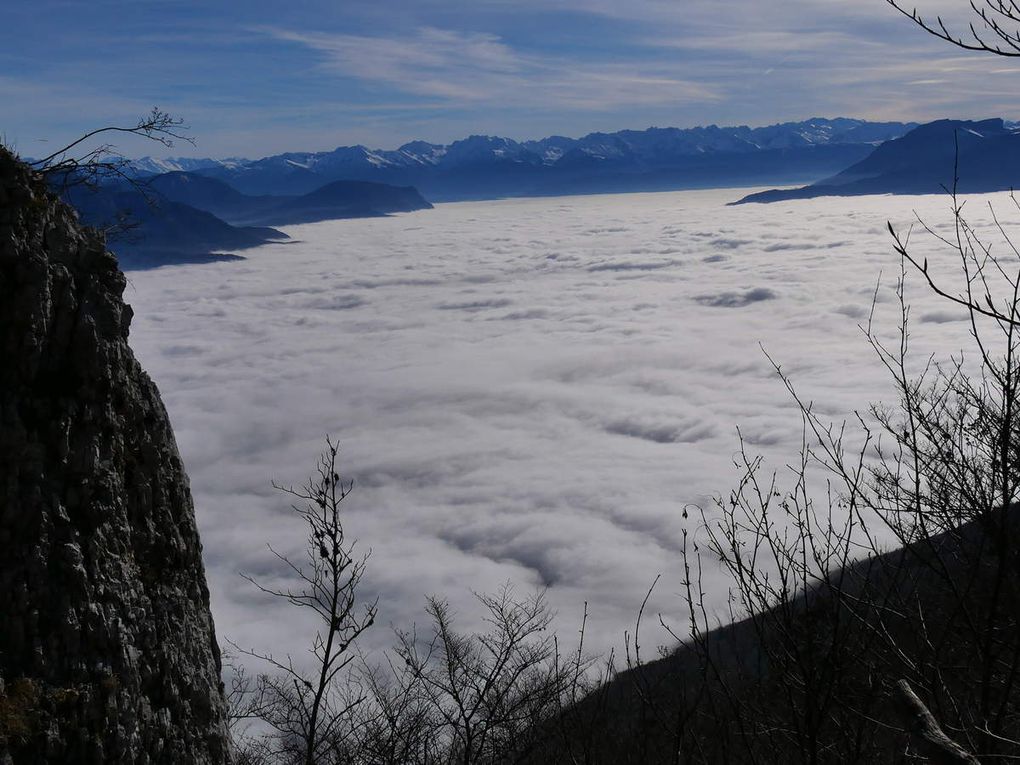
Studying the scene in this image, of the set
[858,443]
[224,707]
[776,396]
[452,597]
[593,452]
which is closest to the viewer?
[224,707]

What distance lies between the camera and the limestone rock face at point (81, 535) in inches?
325

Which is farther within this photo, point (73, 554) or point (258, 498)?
point (258, 498)

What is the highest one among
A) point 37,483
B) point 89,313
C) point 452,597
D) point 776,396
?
point 89,313

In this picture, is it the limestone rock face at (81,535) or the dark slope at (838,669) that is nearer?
the dark slope at (838,669)

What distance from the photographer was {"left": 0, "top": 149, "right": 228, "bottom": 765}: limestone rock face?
27.1 feet

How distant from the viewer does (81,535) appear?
357 inches

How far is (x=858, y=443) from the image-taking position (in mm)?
138500

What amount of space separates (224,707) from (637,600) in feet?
344

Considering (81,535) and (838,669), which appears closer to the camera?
(838,669)

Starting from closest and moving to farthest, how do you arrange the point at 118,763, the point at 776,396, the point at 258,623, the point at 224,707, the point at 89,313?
the point at 118,763 → the point at 89,313 → the point at 224,707 → the point at 258,623 → the point at 776,396

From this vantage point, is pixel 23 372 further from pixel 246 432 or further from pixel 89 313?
pixel 246 432

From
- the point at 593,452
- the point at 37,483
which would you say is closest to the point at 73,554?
the point at 37,483

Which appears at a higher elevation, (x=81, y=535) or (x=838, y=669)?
(x=81, y=535)

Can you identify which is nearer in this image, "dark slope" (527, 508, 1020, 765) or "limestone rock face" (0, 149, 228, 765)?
"dark slope" (527, 508, 1020, 765)
